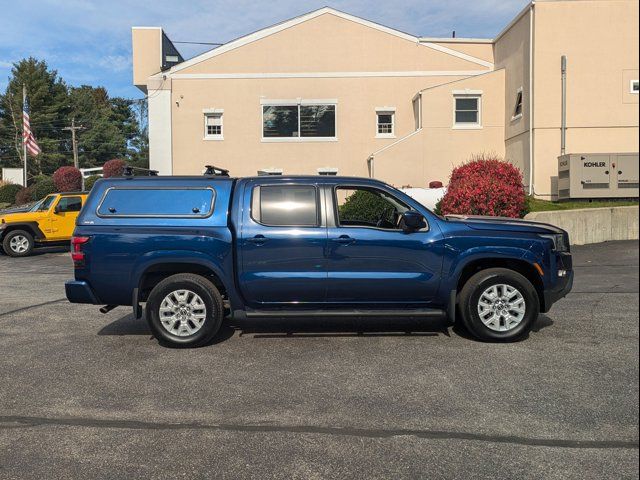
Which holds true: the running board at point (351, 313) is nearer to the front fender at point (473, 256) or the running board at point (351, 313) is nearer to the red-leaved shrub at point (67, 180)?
the front fender at point (473, 256)

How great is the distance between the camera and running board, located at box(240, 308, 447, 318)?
6.21 meters

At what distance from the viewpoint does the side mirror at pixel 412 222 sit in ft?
20.6

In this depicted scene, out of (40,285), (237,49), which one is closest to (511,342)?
(40,285)

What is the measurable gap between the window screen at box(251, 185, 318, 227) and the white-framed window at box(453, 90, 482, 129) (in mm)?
18739

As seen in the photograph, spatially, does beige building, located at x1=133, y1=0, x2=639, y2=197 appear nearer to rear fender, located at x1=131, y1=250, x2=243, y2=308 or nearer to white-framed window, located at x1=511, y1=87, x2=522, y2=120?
white-framed window, located at x1=511, y1=87, x2=522, y2=120

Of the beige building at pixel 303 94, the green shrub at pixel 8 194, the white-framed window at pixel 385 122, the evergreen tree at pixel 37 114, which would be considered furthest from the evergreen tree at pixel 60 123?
the white-framed window at pixel 385 122

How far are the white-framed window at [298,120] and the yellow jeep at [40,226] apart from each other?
1054 centimetres

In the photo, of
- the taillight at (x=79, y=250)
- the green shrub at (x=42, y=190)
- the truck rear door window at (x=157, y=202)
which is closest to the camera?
the taillight at (x=79, y=250)

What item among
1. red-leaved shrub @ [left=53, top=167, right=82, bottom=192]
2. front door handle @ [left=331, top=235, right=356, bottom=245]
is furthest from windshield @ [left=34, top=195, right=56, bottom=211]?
red-leaved shrub @ [left=53, top=167, right=82, bottom=192]

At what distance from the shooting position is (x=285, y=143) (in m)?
25.4

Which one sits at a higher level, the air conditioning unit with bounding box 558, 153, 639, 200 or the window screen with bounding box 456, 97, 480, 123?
the window screen with bounding box 456, 97, 480, 123

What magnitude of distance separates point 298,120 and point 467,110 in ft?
24.6

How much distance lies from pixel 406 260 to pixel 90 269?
11.8 feet

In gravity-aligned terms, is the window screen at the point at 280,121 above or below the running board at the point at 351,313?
above
